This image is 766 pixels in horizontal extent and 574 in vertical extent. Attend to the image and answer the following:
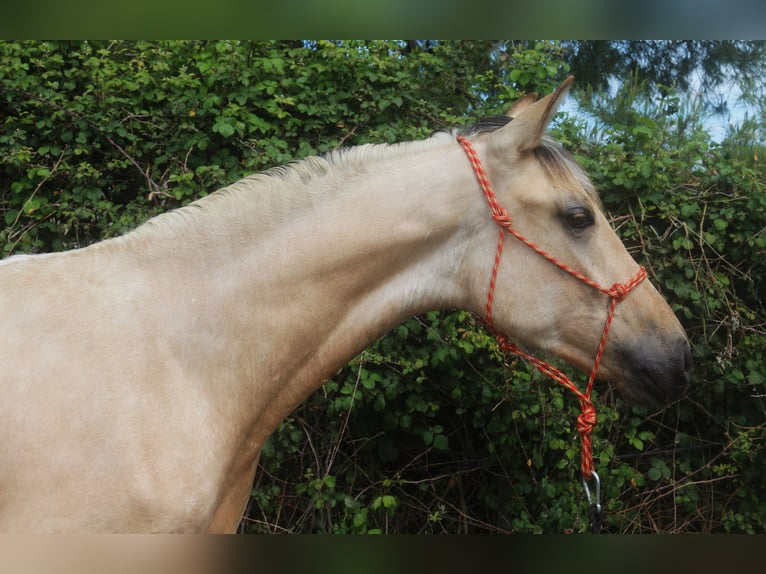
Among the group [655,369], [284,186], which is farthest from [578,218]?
[284,186]

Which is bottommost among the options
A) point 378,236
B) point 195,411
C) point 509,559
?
point 509,559

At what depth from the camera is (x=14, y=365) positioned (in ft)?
6.34

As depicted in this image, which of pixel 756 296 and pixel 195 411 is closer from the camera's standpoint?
pixel 195 411

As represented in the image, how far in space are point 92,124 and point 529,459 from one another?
3464 mm

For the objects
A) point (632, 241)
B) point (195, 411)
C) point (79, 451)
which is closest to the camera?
point (79, 451)

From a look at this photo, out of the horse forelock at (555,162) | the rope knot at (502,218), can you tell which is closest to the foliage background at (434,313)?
the horse forelock at (555,162)

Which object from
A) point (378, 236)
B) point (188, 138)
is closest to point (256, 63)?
point (188, 138)

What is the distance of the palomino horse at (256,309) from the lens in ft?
6.25

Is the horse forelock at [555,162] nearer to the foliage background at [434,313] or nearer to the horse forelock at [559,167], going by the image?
the horse forelock at [559,167]

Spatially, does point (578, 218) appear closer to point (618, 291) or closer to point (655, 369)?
point (618, 291)

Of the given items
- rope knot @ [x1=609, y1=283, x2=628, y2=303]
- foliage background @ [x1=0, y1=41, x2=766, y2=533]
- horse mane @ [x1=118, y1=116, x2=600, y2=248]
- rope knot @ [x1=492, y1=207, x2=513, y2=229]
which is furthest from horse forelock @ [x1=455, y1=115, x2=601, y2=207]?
foliage background @ [x1=0, y1=41, x2=766, y2=533]

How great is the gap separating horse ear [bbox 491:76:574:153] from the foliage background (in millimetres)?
1735
